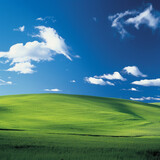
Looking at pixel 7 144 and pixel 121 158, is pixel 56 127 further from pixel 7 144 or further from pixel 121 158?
pixel 121 158

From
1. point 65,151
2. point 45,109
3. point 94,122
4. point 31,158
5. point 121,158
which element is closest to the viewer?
point 31,158

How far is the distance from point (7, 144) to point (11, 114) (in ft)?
56.3

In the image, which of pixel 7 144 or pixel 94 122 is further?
pixel 94 122

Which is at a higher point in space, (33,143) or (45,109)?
(45,109)

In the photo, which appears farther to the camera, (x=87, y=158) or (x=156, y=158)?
(x=156, y=158)

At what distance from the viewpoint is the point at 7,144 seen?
1175 centimetres

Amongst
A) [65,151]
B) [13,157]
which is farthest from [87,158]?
[13,157]

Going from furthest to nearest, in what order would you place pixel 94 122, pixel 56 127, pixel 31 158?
pixel 94 122 → pixel 56 127 → pixel 31 158

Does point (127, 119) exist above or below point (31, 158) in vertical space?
above

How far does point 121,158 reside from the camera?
10.1 m

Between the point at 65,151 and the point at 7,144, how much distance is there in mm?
3236

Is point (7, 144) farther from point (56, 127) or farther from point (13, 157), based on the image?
point (56, 127)

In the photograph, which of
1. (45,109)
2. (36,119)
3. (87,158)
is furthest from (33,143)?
(45,109)

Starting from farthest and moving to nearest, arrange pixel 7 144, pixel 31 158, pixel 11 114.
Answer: pixel 11 114 → pixel 7 144 → pixel 31 158
